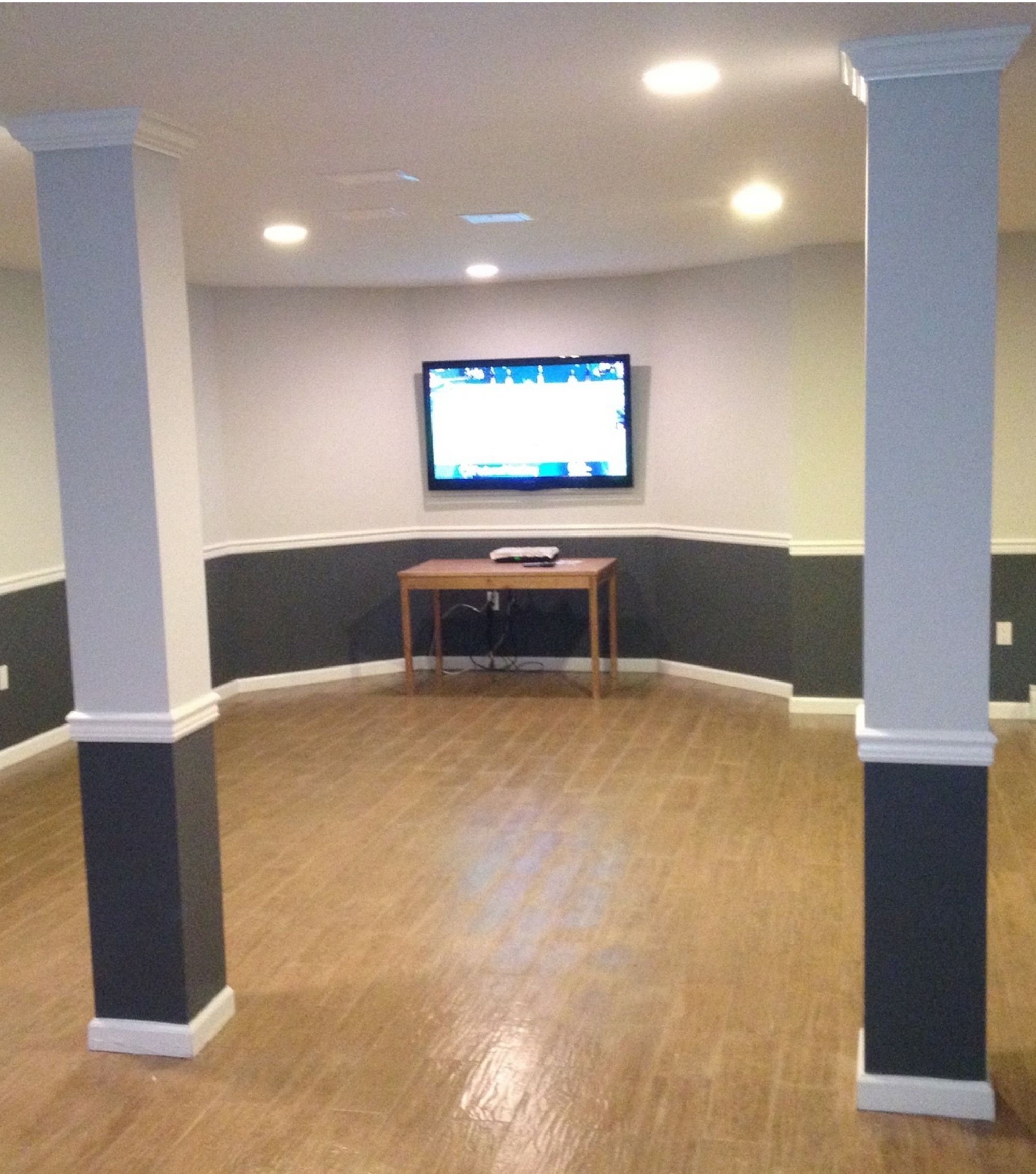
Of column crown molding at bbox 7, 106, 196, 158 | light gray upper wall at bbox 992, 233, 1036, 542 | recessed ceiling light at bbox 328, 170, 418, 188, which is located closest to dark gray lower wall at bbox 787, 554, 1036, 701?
light gray upper wall at bbox 992, 233, 1036, 542

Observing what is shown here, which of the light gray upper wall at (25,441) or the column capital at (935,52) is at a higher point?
the column capital at (935,52)

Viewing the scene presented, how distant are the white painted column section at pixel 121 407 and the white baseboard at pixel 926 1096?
6.05 ft

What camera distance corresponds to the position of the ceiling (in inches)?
98.7

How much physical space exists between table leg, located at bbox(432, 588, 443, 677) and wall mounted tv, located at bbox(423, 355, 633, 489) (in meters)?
0.71

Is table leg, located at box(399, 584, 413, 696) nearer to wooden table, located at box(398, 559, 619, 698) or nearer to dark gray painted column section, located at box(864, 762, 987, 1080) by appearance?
wooden table, located at box(398, 559, 619, 698)

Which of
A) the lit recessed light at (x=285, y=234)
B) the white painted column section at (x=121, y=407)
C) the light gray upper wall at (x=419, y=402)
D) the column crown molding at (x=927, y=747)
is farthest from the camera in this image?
the light gray upper wall at (x=419, y=402)

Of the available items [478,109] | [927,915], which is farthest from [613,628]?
[927,915]

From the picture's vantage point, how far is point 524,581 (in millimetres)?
7105

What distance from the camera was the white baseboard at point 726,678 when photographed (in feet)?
23.0

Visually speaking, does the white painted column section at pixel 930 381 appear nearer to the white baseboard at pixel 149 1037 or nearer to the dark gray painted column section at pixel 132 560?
the dark gray painted column section at pixel 132 560

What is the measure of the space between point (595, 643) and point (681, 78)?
13.9 feet

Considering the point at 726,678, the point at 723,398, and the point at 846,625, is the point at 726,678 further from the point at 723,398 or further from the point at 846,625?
the point at 723,398

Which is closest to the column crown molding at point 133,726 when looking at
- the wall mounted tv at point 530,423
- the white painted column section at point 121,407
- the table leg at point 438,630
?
the white painted column section at point 121,407

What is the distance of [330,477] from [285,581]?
688 millimetres
